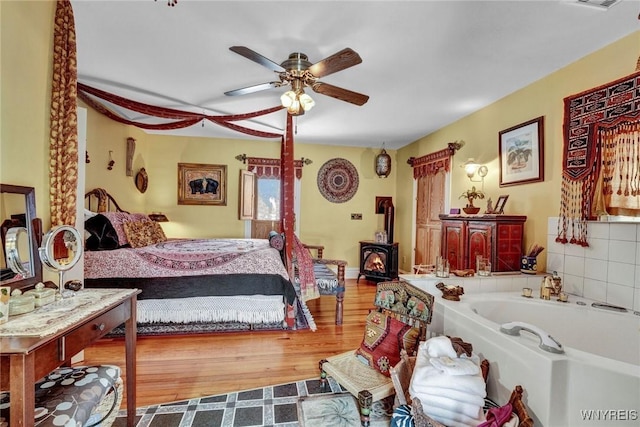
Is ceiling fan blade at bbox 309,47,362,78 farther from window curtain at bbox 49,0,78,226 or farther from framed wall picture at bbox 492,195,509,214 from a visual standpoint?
framed wall picture at bbox 492,195,509,214

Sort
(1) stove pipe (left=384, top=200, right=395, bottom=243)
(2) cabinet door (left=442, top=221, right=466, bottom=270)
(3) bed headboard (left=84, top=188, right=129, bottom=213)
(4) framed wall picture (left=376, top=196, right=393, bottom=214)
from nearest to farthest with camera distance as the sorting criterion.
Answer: (2) cabinet door (left=442, top=221, right=466, bottom=270) < (3) bed headboard (left=84, top=188, right=129, bottom=213) < (1) stove pipe (left=384, top=200, right=395, bottom=243) < (4) framed wall picture (left=376, top=196, right=393, bottom=214)

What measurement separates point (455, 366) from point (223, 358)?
1.85 m

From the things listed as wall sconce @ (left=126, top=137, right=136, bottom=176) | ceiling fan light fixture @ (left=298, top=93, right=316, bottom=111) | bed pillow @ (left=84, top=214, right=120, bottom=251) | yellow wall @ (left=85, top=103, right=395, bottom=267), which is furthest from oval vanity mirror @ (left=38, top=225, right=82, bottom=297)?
wall sconce @ (left=126, top=137, right=136, bottom=176)

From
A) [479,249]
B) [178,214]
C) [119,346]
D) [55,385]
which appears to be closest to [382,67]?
[479,249]

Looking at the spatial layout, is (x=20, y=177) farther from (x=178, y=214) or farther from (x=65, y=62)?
(x=178, y=214)

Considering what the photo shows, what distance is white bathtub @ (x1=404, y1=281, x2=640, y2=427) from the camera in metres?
1.21

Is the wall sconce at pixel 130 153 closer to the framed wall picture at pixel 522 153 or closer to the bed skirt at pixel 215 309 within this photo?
the bed skirt at pixel 215 309

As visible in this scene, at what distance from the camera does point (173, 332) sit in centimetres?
285

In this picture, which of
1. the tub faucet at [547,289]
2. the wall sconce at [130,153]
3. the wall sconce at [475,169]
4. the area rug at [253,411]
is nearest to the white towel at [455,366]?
Result: the area rug at [253,411]

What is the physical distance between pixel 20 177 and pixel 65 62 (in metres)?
0.76

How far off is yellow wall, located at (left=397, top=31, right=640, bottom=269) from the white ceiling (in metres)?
A: 0.09

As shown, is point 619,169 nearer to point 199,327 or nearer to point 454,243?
point 454,243

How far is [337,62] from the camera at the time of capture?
1.97m

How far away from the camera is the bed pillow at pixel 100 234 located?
2820 millimetres
